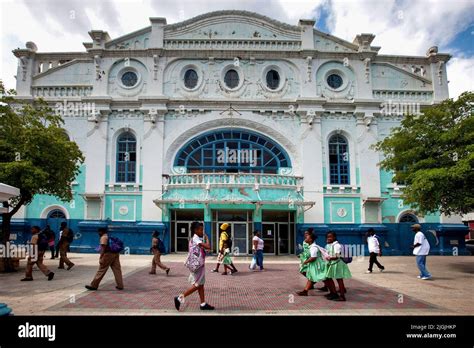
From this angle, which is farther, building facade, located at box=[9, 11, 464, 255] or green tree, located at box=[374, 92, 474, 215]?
building facade, located at box=[9, 11, 464, 255]

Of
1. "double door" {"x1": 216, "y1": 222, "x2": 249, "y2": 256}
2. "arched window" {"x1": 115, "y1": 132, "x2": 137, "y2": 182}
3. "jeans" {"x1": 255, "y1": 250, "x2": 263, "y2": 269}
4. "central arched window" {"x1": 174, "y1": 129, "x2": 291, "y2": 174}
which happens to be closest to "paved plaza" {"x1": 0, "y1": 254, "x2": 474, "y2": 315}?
"jeans" {"x1": 255, "y1": 250, "x2": 263, "y2": 269}

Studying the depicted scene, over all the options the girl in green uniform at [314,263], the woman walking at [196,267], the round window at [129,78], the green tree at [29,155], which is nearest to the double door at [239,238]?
the green tree at [29,155]

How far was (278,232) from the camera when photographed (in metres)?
22.6

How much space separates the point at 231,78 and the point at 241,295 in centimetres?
1770

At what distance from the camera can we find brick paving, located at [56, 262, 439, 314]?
8061mm

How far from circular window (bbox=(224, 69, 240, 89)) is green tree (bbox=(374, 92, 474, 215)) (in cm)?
1157

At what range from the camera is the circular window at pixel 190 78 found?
24.5 meters

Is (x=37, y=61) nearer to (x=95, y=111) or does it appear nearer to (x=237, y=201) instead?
(x=95, y=111)

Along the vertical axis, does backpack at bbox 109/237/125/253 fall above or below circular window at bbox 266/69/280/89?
below

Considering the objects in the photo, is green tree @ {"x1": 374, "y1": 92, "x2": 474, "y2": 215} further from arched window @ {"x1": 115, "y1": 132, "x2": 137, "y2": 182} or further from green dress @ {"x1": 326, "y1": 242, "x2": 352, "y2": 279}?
arched window @ {"x1": 115, "y1": 132, "x2": 137, "y2": 182}

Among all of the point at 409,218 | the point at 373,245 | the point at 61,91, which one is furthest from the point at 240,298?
the point at 61,91

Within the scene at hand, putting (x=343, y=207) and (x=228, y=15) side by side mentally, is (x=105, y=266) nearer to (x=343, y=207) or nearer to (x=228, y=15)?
(x=343, y=207)
